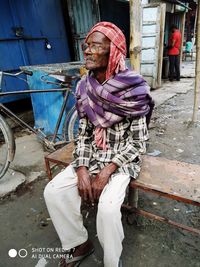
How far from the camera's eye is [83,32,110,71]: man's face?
183cm

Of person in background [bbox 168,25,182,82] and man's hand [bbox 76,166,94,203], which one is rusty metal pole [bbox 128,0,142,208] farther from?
person in background [bbox 168,25,182,82]

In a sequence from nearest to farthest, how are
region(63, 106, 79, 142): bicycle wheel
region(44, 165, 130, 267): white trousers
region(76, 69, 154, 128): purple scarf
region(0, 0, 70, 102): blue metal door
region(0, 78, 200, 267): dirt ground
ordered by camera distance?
region(44, 165, 130, 267): white trousers → region(76, 69, 154, 128): purple scarf → region(0, 78, 200, 267): dirt ground → region(63, 106, 79, 142): bicycle wheel → region(0, 0, 70, 102): blue metal door

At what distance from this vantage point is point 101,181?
5.90ft

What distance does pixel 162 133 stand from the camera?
480 cm

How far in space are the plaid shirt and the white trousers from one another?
0.39 feet

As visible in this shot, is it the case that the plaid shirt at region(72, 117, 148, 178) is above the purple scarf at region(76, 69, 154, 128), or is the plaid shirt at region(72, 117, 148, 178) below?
below

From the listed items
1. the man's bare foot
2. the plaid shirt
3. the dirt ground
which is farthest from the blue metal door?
the man's bare foot

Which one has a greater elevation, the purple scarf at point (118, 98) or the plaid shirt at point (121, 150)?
the purple scarf at point (118, 98)

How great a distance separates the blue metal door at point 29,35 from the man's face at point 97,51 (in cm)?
363

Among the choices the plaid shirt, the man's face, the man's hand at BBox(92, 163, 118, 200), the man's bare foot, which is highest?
the man's face

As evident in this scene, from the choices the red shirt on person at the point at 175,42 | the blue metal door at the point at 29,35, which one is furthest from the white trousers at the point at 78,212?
the red shirt on person at the point at 175,42

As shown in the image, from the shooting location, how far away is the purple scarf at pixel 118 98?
1903 mm

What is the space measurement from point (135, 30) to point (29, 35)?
9.40 ft

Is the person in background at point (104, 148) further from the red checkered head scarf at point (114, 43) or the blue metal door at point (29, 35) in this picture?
the blue metal door at point (29, 35)
